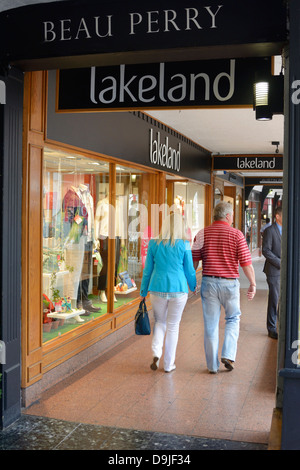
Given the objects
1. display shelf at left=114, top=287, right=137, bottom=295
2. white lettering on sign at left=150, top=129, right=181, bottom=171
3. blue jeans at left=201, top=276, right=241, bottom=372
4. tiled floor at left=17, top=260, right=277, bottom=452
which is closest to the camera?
tiled floor at left=17, top=260, right=277, bottom=452

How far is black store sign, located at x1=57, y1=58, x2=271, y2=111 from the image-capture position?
3.52m

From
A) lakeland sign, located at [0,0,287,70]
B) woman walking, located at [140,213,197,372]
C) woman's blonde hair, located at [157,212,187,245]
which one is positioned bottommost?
woman walking, located at [140,213,197,372]

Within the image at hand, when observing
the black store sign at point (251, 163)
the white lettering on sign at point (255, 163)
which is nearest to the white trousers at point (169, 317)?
the black store sign at point (251, 163)

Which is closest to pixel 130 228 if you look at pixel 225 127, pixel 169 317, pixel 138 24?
pixel 169 317

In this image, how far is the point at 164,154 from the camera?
26.4 ft

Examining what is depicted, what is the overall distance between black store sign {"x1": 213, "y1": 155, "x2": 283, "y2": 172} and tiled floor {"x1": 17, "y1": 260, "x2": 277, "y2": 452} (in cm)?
494

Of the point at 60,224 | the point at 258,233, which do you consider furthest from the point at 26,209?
the point at 258,233

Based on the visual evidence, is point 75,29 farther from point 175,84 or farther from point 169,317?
point 169,317

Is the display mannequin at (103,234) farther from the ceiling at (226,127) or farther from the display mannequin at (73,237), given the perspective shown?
the ceiling at (226,127)

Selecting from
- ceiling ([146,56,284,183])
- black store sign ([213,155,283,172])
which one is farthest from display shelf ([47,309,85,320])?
black store sign ([213,155,283,172])

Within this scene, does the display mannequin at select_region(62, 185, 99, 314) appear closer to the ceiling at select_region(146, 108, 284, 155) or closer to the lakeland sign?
the ceiling at select_region(146, 108, 284, 155)

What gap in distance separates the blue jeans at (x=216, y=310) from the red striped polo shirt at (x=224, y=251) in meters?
0.10

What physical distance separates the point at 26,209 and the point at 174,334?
2036mm

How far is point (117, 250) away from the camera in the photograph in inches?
261
